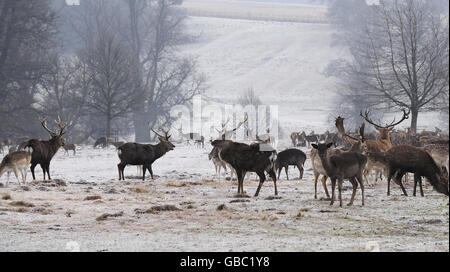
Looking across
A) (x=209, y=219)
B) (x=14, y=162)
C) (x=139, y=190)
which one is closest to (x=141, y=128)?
(x=14, y=162)

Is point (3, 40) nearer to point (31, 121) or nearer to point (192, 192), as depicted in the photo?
point (31, 121)

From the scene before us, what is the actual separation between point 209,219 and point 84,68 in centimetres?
3985

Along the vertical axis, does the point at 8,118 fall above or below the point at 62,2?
below

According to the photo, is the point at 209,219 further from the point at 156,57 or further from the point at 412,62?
the point at 156,57

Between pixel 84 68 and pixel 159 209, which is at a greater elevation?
pixel 84 68

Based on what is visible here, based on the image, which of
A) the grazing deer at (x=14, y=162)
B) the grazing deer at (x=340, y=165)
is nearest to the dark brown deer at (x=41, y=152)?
the grazing deer at (x=14, y=162)

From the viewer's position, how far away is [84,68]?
164 feet

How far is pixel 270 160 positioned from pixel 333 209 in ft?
9.78

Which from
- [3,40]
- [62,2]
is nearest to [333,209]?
[3,40]

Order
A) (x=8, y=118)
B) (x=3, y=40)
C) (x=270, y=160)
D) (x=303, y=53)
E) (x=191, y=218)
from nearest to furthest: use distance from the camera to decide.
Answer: (x=191, y=218), (x=270, y=160), (x=8, y=118), (x=3, y=40), (x=303, y=53)

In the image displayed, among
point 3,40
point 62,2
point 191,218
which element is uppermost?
point 62,2

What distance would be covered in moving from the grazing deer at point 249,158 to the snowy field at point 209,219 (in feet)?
1.75

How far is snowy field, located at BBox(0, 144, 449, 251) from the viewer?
934 cm
